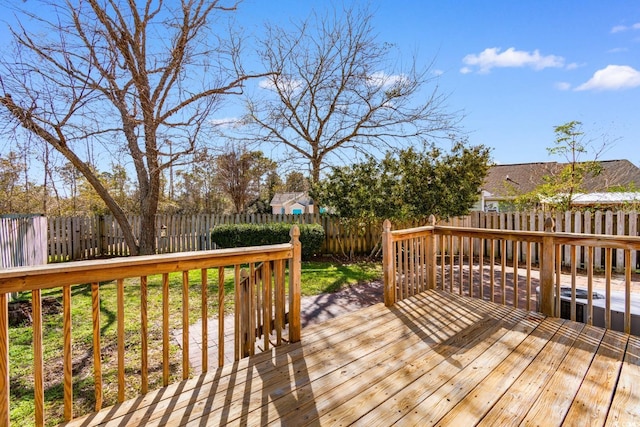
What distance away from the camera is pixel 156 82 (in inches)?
281

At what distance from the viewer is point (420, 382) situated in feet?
6.84

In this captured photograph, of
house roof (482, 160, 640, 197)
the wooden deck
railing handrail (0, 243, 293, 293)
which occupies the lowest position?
the wooden deck

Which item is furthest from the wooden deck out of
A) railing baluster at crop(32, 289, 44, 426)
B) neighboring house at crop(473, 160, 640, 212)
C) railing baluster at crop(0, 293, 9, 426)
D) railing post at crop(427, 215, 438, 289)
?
neighboring house at crop(473, 160, 640, 212)

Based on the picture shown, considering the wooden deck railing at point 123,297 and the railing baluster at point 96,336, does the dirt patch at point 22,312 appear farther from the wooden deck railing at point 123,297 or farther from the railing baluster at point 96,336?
the railing baluster at point 96,336

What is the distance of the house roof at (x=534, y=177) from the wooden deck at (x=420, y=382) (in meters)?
11.0

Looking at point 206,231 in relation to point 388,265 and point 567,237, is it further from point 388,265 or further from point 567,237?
point 567,237

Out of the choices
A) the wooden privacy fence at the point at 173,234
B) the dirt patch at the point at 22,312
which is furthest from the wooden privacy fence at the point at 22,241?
the wooden privacy fence at the point at 173,234

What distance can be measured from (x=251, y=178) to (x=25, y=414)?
1508 centimetres

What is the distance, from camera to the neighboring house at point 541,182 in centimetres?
965

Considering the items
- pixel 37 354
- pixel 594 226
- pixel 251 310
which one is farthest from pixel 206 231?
pixel 594 226

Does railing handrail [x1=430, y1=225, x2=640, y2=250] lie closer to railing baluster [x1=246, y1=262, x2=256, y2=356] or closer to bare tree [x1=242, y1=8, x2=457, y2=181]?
railing baluster [x1=246, y1=262, x2=256, y2=356]

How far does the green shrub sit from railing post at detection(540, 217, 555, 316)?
5.61 meters

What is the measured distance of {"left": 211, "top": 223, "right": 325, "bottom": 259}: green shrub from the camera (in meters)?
8.33

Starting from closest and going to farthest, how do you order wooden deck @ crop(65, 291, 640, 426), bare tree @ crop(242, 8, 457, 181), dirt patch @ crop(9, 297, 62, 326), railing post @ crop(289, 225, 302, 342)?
1. wooden deck @ crop(65, 291, 640, 426)
2. railing post @ crop(289, 225, 302, 342)
3. dirt patch @ crop(9, 297, 62, 326)
4. bare tree @ crop(242, 8, 457, 181)
